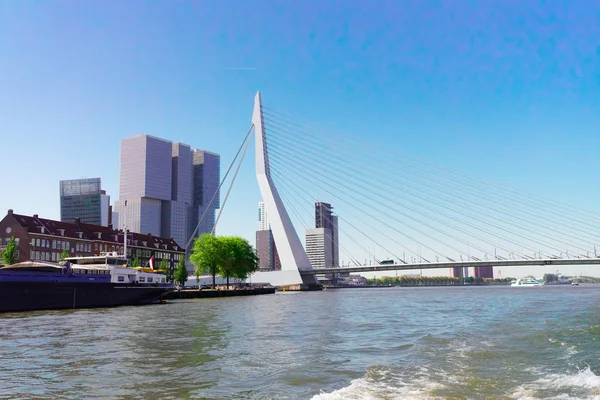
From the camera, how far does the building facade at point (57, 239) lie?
80.6 meters

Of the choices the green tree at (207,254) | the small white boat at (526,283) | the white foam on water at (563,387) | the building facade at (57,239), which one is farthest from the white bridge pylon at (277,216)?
the small white boat at (526,283)

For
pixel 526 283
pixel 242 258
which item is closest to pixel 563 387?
pixel 242 258

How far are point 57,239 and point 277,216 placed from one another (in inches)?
1474

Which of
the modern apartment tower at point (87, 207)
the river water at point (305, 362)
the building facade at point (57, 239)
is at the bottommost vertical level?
the river water at point (305, 362)

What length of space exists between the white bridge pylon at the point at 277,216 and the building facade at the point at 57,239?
21706mm

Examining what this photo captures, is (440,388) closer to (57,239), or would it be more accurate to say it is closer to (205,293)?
(205,293)

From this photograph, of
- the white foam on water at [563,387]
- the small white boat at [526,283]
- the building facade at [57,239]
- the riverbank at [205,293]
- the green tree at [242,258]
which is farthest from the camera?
the small white boat at [526,283]

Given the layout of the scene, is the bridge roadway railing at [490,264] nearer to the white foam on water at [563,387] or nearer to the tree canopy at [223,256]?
the tree canopy at [223,256]

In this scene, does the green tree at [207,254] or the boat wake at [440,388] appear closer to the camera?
the boat wake at [440,388]

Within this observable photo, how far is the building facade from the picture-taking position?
8062 centimetres

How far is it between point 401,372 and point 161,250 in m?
108

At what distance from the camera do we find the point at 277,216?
81500mm

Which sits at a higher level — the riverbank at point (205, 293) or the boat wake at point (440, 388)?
the boat wake at point (440, 388)

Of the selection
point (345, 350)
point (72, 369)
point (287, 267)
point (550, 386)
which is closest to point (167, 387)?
point (72, 369)
